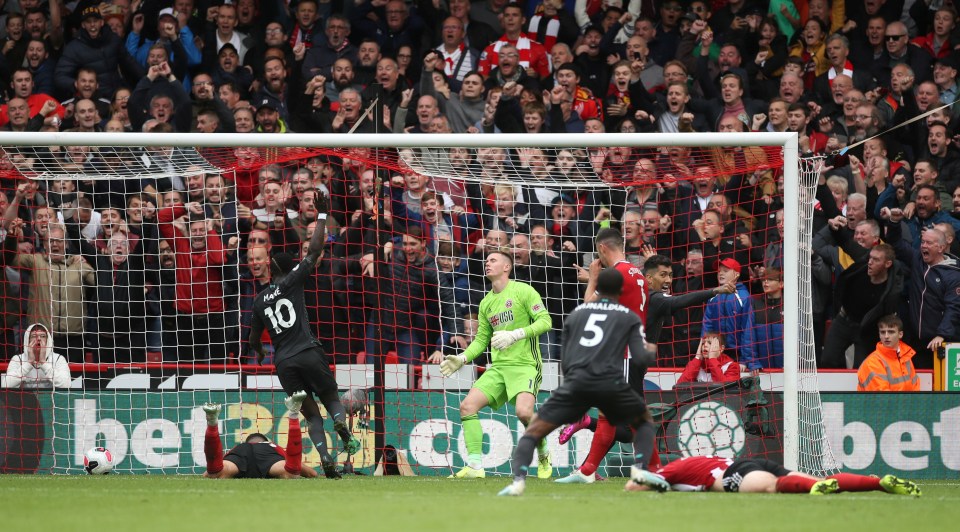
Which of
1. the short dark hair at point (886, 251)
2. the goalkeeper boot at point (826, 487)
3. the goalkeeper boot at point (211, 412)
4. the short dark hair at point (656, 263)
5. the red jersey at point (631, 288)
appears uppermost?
the short dark hair at point (886, 251)

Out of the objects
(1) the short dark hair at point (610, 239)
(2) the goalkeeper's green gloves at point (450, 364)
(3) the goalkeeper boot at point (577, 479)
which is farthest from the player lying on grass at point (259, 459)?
(1) the short dark hair at point (610, 239)

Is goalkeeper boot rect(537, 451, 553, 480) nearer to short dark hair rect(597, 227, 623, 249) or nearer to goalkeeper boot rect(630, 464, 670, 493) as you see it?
short dark hair rect(597, 227, 623, 249)

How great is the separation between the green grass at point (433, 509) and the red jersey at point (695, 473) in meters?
0.22

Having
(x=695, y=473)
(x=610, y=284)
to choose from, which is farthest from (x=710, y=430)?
(x=610, y=284)

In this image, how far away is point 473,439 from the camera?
11.4 m

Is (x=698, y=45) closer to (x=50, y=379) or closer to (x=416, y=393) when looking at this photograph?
(x=416, y=393)

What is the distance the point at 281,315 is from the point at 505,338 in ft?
6.59

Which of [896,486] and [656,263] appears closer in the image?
[896,486]

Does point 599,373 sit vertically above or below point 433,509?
above

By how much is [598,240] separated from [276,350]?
3102 millimetres

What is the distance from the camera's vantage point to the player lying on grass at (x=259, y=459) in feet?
35.7

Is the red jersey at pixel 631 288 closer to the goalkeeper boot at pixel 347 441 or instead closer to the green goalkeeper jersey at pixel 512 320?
the green goalkeeper jersey at pixel 512 320

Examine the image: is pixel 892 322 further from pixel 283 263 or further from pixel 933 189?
pixel 283 263

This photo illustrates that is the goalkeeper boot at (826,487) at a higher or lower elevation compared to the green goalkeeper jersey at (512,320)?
lower
